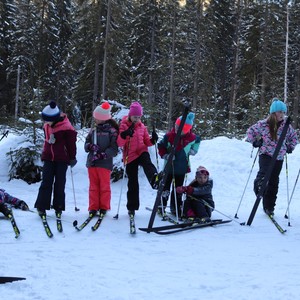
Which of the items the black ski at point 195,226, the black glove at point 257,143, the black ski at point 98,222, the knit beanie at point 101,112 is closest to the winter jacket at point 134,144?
the knit beanie at point 101,112

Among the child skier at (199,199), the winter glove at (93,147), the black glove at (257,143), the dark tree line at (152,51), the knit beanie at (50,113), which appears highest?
the dark tree line at (152,51)

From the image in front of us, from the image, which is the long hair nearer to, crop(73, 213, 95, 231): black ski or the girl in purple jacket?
the girl in purple jacket

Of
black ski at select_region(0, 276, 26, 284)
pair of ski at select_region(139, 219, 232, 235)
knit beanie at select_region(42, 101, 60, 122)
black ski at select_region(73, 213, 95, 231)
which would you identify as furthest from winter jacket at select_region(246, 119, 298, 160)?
black ski at select_region(0, 276, 26, 284)

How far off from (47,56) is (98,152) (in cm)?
2841

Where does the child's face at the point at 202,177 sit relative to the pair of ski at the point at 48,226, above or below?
above

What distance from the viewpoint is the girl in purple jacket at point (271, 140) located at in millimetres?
6949

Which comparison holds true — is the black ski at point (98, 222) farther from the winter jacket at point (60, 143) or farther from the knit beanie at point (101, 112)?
the knit beanie at point (101, 112)

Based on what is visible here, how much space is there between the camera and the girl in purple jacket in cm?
695

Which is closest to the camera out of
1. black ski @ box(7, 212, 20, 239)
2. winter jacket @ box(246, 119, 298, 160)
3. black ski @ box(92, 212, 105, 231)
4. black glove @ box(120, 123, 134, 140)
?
black ski @ box(7, 212, 20, 239)

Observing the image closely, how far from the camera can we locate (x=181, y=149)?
Result: 6.96 meters

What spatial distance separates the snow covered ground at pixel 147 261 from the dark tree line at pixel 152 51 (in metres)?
21.0

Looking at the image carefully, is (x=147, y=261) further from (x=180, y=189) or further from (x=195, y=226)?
(x=180, y=189)

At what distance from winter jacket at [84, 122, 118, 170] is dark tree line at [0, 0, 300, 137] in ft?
66.1

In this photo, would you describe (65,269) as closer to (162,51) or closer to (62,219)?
(62,219)
